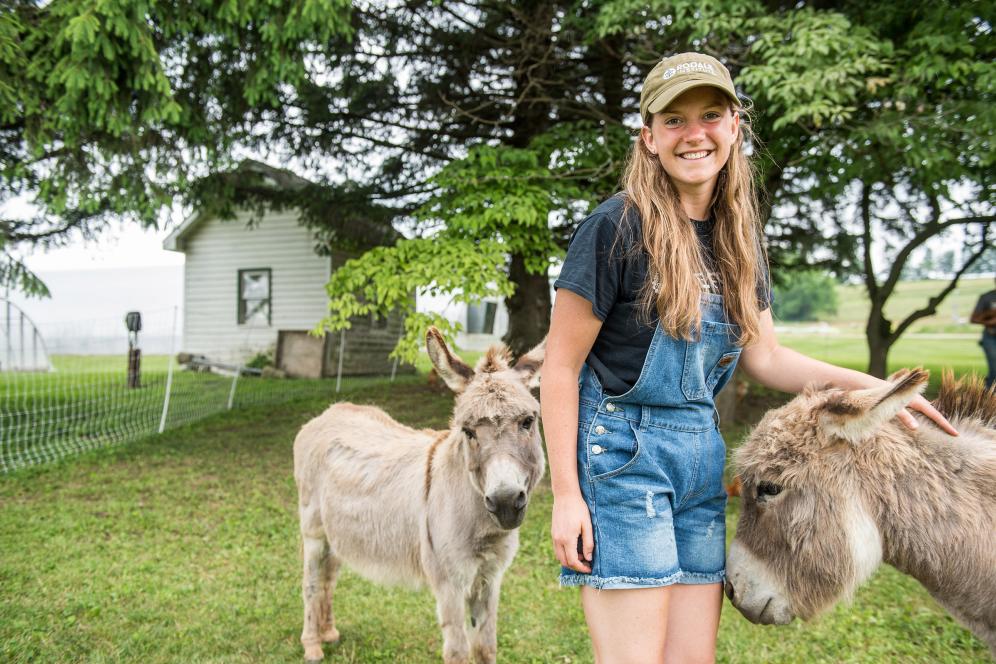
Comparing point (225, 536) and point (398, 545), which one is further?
point (225, 536)

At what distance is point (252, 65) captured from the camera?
23.0ft

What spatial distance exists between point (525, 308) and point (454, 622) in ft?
25.0

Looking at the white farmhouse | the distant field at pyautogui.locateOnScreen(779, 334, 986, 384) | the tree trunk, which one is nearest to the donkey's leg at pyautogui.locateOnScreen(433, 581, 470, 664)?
the tree trunk

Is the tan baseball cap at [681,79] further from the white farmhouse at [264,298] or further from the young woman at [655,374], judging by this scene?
the white farmhouse at [264,298]

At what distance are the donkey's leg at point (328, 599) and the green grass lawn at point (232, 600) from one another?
0.10 metres

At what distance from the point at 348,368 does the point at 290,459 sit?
9.04 metres

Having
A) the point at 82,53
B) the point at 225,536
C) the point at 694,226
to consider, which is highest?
the point at 82,53

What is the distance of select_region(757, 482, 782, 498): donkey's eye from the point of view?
1943 mm

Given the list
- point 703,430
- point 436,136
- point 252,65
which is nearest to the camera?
point 703,430

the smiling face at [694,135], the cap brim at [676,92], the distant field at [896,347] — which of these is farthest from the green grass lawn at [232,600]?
the distant field at [896,347]

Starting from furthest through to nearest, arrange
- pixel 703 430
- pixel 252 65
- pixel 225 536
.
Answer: pixel 252 65, pixel 225 536, pixel 703 430

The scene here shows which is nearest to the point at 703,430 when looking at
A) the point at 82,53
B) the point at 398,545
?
the point at 398,545

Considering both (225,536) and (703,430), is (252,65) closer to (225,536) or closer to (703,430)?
(225,536)

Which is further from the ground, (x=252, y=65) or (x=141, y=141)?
(x=252, y=65)
